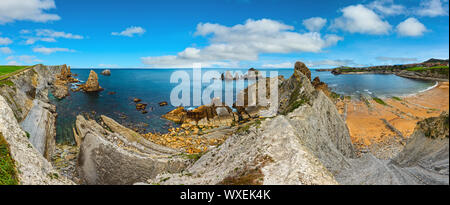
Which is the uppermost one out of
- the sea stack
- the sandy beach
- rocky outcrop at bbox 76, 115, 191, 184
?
the sea stack

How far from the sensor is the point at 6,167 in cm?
695

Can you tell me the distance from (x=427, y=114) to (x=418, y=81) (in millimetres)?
3425

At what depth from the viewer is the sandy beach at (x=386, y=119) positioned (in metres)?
5.80

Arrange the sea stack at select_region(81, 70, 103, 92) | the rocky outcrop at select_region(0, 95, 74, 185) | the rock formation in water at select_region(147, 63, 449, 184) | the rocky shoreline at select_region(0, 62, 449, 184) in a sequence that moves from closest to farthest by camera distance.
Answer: the rock formation in water at select_region(147, 63, 449, 184) < the rocky shoreline at select_region(0, 62, 449, 184) < the rocky outcrop at select_region(0, 95, 74, 185) < the sea stack at select_region(81, 70, 103, 92)

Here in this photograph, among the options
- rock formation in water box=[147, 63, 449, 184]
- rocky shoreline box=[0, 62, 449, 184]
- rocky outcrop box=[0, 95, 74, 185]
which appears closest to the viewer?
rock formation in water box=[147, 63, 449, 184]

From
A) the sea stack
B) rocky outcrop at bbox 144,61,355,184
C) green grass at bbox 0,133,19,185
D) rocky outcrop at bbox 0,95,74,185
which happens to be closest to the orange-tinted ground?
rocky outcrop at bbox 144,61,355,184

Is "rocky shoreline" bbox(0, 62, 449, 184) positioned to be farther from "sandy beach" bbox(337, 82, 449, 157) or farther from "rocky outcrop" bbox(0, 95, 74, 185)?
"sandy beach" bbox(337, 82, 449, 157)

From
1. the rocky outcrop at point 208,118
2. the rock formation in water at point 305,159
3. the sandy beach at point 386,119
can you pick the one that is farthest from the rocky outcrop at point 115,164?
the rocky outcrop at point 208,118

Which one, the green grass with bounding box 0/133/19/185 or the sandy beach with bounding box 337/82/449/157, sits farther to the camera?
the green grass with bounding box 0/133/19/185

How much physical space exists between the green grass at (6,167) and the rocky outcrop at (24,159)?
9.0 inches

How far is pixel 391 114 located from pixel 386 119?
244cm

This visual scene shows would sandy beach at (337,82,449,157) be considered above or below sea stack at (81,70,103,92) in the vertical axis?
below

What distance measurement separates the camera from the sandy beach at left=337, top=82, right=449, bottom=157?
5.80 m
